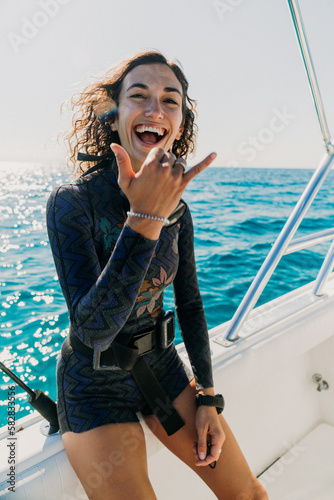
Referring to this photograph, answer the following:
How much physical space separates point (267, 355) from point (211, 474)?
0.55 meters

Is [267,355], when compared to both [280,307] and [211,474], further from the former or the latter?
[211,474]

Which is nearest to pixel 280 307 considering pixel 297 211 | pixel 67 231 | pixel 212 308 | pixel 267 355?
pixel 267 355

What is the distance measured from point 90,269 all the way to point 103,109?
54 centimetres

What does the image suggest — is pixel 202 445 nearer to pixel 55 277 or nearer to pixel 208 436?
pixel 208 436

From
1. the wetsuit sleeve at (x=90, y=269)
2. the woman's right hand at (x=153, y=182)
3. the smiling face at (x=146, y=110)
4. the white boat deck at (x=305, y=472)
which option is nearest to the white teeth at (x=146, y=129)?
the smiling face at (x=146, y=110)

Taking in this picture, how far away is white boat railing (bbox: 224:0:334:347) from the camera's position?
110cm

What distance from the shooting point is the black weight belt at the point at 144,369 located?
0.94 meters

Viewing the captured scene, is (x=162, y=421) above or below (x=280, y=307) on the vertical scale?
below

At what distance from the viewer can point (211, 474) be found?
1.00 m

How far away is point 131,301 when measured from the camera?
0.71 metres

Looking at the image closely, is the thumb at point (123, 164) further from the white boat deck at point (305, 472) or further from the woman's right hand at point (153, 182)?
the white boat deck at point (305, 472)

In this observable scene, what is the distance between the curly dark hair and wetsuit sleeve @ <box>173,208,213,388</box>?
348mm

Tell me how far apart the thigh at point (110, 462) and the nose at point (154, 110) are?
80 cm

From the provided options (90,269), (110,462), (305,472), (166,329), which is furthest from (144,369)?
(305,472)
